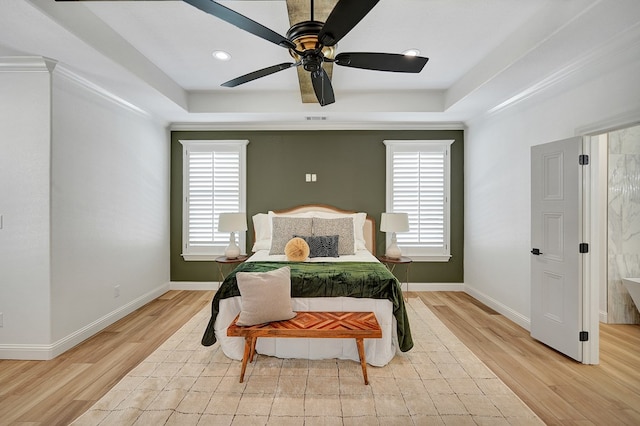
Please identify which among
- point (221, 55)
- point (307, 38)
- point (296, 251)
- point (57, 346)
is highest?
point (221, 55)

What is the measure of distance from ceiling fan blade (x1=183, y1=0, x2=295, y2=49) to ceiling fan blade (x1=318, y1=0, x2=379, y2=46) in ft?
0.90

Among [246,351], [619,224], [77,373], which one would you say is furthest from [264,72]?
[619,224]

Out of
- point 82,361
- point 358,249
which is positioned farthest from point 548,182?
point 82,361

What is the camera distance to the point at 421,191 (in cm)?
516

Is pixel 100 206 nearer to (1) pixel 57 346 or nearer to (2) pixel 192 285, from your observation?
(1) pixel 57 346

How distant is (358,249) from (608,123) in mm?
2897

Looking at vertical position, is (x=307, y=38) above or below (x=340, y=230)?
above

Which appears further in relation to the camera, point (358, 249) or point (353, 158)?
point (353, 158)

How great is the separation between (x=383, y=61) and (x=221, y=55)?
1893 mm

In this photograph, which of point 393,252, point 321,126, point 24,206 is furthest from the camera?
point 321,126

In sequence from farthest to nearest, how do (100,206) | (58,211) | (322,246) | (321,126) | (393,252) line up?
(321,126) → (393,252) → (322,246) → (100,206) → (58,211)

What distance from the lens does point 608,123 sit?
2713 millimetres

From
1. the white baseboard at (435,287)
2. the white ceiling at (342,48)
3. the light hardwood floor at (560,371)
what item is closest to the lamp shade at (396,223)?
the white baseboard at (435,287)

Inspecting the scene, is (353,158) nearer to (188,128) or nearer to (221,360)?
(188,128)
